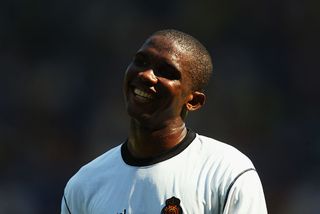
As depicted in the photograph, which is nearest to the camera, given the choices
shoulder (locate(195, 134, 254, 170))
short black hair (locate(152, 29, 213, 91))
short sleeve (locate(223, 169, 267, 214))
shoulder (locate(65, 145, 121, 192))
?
short sleeve (locate(223, 169, 267, 214))

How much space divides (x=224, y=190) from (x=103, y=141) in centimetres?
533

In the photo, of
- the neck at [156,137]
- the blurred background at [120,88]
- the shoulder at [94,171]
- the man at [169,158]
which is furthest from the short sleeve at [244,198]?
the blurred background at [120,88]

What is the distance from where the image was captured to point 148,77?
335 cm

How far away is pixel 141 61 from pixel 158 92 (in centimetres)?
15

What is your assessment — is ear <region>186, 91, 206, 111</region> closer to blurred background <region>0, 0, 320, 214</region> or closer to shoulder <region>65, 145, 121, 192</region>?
shoulder <region>65, 145, 121, 192</region>

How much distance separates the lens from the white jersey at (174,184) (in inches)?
128

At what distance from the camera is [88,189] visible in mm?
3609

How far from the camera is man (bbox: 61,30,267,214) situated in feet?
10.7

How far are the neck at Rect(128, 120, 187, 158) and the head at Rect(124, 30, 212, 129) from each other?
1.3 inches

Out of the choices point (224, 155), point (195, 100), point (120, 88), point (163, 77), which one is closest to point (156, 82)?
point (163, 77)

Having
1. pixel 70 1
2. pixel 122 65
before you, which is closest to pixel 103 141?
pixel 122 65

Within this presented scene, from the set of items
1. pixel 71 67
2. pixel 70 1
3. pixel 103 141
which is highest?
pixel 70 1

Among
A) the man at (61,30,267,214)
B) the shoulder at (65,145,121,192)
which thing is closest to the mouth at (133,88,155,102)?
the man at (61,30,267,214)
